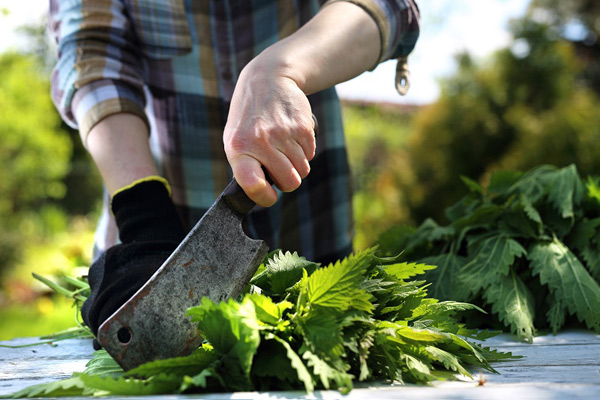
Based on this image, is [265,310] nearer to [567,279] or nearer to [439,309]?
[439,309]

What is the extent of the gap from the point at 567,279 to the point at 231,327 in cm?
101

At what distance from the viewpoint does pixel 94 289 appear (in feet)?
4.38

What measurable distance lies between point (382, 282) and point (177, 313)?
395mm

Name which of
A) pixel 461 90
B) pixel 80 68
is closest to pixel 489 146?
pixel 461 90

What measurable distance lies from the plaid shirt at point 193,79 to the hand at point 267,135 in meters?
0.56

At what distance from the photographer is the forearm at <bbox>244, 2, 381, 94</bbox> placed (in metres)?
1.25

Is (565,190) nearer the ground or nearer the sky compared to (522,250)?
nearer the sky

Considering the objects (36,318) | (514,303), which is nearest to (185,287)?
(514,303)

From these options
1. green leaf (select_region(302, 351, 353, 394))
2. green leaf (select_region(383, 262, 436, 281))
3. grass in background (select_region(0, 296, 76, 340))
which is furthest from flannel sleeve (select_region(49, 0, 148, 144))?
grass in background (select_region(0, 296, 76, 340))

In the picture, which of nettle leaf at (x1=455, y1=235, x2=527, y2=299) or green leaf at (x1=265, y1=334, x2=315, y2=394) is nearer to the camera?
green leaf at (x1=265, y1=334, x2=315, y2=394)

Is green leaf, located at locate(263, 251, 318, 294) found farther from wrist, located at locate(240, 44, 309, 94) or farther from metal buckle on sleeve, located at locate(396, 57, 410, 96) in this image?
metal buckle on sleeve, located at locate(396, 57, 410, 96)

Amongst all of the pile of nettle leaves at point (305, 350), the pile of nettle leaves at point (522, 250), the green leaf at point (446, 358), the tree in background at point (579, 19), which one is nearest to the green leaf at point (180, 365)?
the pile of nettle leaves at point (305, 350)

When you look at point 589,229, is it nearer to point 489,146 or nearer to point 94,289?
point 94,289

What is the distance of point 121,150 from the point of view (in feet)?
4.97
